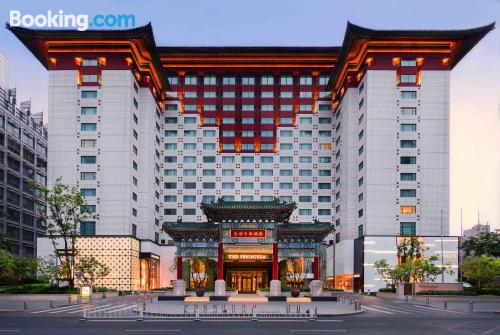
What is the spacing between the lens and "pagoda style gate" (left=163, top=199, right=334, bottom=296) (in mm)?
70625

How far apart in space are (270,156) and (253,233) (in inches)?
2327

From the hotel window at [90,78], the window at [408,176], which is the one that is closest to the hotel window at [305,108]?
the window at [408,176]

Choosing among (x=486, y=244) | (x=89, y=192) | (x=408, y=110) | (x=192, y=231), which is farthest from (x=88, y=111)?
(x=486, y=244)

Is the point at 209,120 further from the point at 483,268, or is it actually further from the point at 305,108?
the point at 483,268

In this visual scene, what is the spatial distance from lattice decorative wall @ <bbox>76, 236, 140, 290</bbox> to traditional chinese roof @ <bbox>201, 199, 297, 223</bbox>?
30816 mm

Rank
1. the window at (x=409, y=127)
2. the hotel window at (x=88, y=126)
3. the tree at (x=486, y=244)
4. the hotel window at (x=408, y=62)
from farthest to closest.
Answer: the hotel window at (x=88, y=126) < the hotel window at (x=408, y=62) < the window at (x=409, y=127) < the tree at (x=486, y=244)

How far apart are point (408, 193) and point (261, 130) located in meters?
42.3

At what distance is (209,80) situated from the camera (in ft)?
433

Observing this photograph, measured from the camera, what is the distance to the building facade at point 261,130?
3866 inches

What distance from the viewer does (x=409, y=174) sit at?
9850 centimetres

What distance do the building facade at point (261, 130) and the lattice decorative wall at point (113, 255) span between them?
137 centimetres

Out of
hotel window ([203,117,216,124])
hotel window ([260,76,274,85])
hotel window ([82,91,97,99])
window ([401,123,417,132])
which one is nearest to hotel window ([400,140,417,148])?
window ([401,123,417,132])

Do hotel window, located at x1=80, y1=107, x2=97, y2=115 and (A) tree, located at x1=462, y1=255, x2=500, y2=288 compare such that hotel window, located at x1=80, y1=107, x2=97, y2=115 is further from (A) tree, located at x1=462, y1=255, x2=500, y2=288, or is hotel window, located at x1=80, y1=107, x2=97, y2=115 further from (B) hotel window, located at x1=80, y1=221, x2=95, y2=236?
(A) tree, located at x1=462, y1=255, x2=500, y2=288

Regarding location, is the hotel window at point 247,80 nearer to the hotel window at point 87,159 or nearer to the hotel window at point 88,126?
the hotel window at point 88,126
